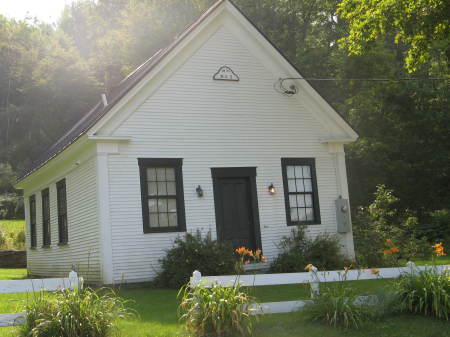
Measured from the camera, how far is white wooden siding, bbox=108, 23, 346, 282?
44.2 ft

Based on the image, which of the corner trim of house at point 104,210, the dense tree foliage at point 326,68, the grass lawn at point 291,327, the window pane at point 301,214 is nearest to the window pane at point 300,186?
the window pane at point 301,214

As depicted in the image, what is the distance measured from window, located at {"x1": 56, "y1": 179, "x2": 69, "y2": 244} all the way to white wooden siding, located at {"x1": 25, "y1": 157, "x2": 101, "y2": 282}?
246 millimetres

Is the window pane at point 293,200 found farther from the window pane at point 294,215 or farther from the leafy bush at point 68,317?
the leafy bush at point 68,317

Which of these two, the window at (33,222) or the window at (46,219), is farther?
the window at (33,222)

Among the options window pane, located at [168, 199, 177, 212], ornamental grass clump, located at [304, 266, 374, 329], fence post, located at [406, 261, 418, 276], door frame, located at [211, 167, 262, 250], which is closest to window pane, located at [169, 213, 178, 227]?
window pane, located at [168, 199, 177, 212]

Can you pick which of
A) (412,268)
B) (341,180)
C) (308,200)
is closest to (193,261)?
(308,200)

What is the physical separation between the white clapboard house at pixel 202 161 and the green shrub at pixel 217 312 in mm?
6452

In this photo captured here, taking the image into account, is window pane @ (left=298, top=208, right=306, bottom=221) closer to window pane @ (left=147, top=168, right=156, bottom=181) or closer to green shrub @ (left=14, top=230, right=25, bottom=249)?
window pane @ (left=147, top=168, right=156, bottom=181)

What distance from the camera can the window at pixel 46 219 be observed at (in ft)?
60.5

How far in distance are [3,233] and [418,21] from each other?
23049 mm

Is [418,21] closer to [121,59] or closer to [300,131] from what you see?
[300,131]

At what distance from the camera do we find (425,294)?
25.3 ft

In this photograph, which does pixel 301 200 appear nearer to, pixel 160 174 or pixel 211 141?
pixel 211 141

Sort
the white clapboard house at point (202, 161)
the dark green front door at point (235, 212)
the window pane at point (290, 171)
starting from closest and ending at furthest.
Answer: the white clapboard house at point (202, 161), the dark green front door at point (235, 212), the window pane at point (290, 171)
